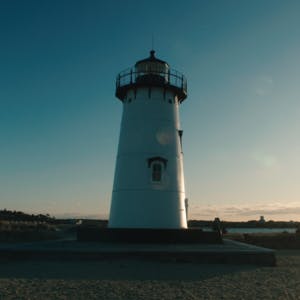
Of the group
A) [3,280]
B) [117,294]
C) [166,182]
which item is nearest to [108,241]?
[166,182]

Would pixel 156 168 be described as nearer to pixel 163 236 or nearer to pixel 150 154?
pixel 150 154

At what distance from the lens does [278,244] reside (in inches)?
1152

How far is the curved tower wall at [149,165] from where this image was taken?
20.2 metres

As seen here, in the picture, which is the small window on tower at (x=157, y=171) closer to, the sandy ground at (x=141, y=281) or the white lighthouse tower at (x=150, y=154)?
the white lighthouse tower at (x=150, y=154)

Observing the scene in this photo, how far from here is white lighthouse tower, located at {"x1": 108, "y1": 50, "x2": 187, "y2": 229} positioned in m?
20.2

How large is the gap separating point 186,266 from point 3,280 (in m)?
6.03

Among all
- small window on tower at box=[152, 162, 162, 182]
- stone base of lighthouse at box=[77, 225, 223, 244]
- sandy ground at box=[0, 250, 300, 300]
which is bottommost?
sandy ground at box=[0, 250, 300, 300]

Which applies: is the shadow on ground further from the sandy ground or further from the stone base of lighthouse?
the stone base of lighthouse

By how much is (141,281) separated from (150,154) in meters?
9.66

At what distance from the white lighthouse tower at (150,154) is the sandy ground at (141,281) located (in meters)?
5.71

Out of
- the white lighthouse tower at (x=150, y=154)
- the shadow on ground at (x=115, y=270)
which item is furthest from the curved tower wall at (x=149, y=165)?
the shadow on ground at (x=115, y=270)

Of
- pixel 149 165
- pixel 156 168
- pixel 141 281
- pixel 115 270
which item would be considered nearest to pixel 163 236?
pixel 156 168

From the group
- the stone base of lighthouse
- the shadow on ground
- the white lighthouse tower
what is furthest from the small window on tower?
the shadow on ground

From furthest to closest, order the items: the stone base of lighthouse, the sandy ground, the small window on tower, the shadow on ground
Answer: the small window on tower
the stone base of lighthouse
the shadow on ground
the sandy ground
